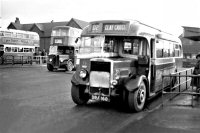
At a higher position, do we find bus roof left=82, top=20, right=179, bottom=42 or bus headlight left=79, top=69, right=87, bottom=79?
bus roof left=82, top=20, right=179, bottom=42

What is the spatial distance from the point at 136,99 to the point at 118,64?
1.12m

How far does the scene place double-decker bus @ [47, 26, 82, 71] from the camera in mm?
22531

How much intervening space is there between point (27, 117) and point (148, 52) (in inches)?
168

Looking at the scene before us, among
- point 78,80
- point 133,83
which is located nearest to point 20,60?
point 78,80

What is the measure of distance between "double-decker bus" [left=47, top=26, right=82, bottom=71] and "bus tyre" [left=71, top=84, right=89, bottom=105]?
14386 mm

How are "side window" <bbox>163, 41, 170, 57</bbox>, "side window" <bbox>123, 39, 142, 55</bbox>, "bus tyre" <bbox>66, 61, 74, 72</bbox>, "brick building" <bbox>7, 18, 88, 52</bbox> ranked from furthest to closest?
"brick building" <bbox>7, 18, 88, 52</bbox>
"bus tyre" <bbox>66, 61, 74, 72</bbox>
"side window" <bbox>163, 41, 170, 57</bbox>
"side window" <bbox>123, 39, 142, 55</bbox>

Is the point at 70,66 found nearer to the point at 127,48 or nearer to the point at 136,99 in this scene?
the point at 127,48

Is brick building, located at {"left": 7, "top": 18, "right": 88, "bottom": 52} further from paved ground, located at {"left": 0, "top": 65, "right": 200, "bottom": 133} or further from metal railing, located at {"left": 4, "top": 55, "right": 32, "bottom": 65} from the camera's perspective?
paved ground, located at {"left": 0, "top": 65, "right": 200, "bottom": 133}

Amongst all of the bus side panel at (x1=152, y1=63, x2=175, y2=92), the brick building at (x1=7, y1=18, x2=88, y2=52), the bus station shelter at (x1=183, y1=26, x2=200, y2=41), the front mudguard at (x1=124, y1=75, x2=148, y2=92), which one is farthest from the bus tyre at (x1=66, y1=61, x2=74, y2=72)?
the brick building at (x1=7, y1=18, x2=88, y2=52)

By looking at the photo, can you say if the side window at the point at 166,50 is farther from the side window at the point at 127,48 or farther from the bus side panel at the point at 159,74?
the side window at the point at 127,48

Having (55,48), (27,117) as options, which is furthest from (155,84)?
(55,48)

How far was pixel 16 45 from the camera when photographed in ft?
104

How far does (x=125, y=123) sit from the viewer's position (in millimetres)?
6191

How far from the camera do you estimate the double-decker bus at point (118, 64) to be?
736 centimetres
